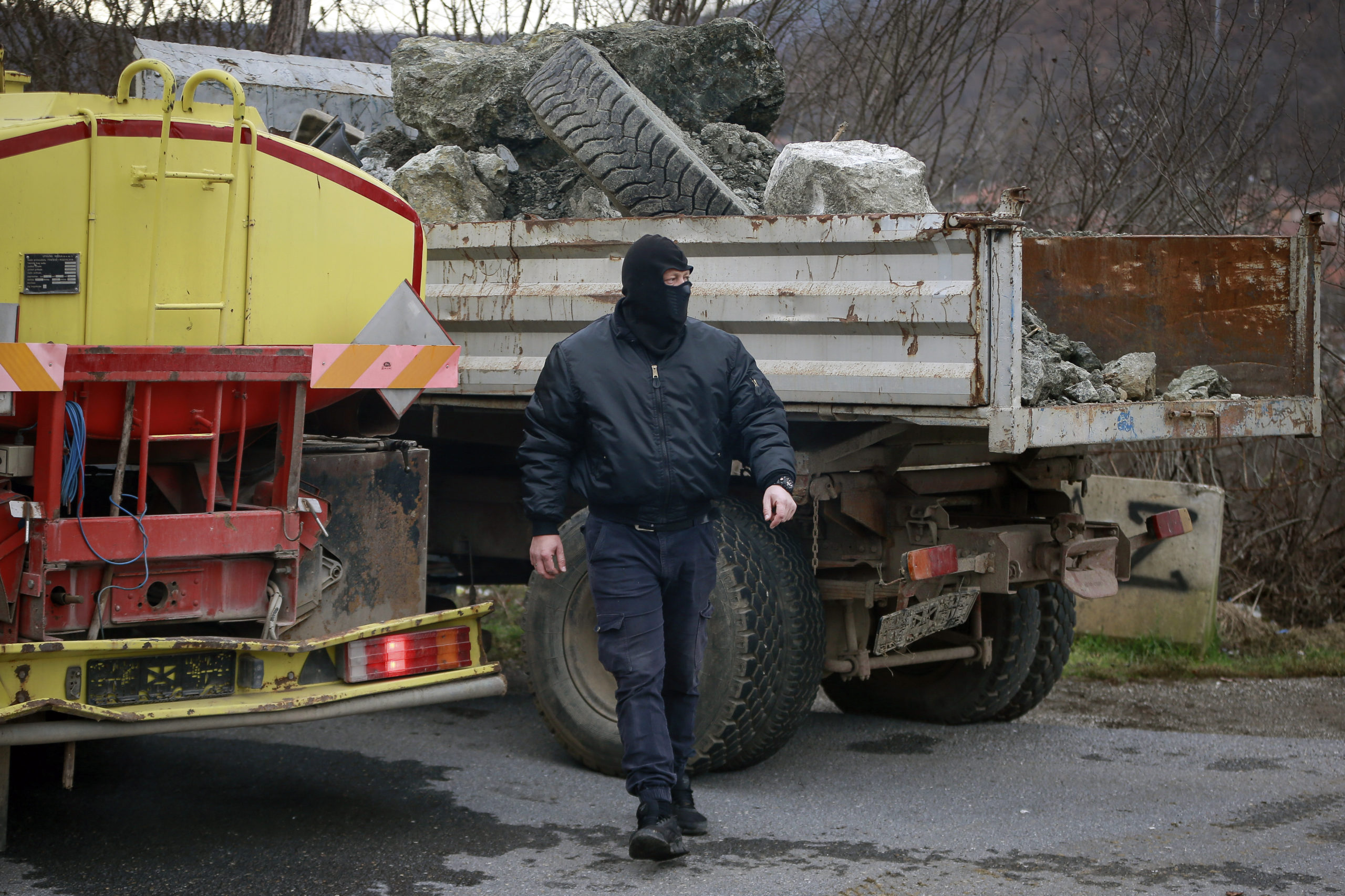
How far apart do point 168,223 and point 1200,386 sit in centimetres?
348

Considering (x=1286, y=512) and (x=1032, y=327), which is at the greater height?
(x=1032, y=327)

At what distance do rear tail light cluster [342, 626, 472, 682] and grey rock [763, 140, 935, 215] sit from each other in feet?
6.38

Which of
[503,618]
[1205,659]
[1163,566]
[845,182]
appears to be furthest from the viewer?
[503,618]

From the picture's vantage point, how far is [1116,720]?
19.3ft

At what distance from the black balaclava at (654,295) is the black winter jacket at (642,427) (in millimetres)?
37

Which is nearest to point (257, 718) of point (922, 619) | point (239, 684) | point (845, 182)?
point (239, 684)

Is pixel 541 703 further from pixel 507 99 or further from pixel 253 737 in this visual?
pixel 507 99

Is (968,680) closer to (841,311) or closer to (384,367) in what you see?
(841,311)

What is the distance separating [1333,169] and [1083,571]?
511 centimetres

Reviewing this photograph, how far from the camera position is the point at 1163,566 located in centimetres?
720

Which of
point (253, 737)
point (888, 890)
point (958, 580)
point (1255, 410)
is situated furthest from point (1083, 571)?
point (253, 737)

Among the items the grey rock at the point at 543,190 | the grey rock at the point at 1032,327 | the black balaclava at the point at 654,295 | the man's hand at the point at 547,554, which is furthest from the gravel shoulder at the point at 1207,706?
the grey rock at the point at 543,190

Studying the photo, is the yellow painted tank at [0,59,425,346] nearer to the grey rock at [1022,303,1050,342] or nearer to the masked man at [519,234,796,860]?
the masked man at [519,234,796,860]

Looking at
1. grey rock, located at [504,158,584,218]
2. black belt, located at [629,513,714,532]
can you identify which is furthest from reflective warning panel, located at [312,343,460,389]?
grey rock, located at [504,158,584,218]
